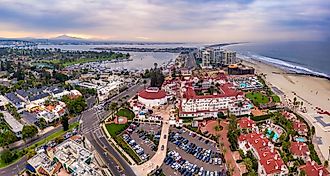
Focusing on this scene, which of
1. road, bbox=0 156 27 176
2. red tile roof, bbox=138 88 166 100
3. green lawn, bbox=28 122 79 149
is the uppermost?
red tile roof, bbox=138 88 166 100

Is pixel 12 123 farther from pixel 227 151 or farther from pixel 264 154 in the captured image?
pixel 264 154

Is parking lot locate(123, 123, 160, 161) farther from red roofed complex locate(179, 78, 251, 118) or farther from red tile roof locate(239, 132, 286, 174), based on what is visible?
red tile roof locate(239, 132, 286, 174)

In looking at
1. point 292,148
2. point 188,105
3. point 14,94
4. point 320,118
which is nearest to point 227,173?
point 292,148

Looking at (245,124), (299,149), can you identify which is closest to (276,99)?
(245,124)

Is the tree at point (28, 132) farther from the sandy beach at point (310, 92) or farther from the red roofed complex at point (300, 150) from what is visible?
the sandy beach at point (310, 92)

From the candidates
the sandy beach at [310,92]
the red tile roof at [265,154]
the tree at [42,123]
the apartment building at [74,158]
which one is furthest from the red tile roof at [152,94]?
the sandy beach at [310,92]

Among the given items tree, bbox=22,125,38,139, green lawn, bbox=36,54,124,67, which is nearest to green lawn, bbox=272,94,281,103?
tree, bbox=22,125,38,139

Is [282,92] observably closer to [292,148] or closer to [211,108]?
[211,108]
